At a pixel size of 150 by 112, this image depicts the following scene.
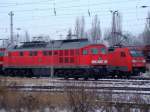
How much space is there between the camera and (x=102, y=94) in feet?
46.1

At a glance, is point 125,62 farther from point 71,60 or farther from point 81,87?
point 81,87

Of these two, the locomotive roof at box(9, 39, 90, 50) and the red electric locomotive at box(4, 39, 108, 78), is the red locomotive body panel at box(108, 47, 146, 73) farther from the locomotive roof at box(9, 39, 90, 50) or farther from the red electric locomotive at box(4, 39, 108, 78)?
the locomotive roof at box(9, 39, 90, 50)

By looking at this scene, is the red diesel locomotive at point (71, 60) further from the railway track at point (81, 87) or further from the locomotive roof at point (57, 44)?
the railway track at point (81, 87)

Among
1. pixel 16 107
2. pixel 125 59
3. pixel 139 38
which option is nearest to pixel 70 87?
pixel 16 107

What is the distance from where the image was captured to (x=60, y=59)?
34.6 meters

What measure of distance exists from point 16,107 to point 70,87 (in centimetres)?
224

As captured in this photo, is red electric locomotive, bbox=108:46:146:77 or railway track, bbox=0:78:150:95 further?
red electric locomotive, bbox=108:46:146:77

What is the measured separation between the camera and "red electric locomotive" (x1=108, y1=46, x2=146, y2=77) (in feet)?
115

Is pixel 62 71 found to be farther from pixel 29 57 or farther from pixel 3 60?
pixel 3 60

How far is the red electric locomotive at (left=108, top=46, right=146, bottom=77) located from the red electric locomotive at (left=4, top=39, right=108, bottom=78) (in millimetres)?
2230

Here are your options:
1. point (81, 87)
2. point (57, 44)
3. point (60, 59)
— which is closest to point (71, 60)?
point (60, 59)

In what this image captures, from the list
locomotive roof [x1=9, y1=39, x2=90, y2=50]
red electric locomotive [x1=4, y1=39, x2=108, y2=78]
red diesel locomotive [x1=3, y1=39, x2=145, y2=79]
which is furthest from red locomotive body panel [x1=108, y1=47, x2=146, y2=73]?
locomotive roof [x1=9, y1=39, x2=90, y2=50]

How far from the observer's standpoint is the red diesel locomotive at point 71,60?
3294cm

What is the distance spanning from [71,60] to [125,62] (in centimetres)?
521
